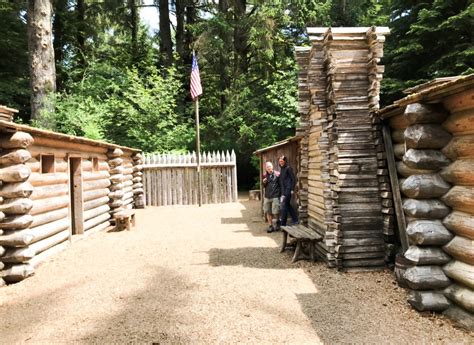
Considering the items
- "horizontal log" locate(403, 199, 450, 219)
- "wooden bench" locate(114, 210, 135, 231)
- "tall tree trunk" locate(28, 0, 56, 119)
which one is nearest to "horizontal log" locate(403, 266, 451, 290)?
"horizontal log" locate(403, 199, 450, 219)

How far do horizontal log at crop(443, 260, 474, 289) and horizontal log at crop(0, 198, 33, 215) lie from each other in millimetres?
7000

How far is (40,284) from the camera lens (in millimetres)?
6660

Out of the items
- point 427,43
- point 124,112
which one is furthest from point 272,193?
point 124,112

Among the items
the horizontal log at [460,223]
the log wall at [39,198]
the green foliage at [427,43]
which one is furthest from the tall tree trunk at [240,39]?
the horizontal log at [460,223]

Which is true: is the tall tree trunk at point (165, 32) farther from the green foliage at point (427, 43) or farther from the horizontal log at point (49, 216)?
the horizontal log at point (49, 216)

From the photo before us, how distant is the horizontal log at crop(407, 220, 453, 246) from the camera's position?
16.8ft

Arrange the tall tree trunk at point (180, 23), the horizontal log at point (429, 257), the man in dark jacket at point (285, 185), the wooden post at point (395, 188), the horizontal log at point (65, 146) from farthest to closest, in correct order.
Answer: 1. the tall tree trunk at point (180, 23)
2. the man in dark jacket at point (285, 185)
3. the horizontal log at point (65, 146)
4. the wooden post at point (395, 188)
5. the horizontal log at point (429, 257)

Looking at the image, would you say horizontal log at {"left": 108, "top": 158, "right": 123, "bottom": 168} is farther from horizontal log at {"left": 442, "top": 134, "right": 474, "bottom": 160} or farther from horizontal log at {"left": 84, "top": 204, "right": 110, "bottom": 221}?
horizontal log at {"left": 442, "top": 134, "right": 474, "bottom": 160}

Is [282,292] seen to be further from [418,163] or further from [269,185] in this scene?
[269,185]

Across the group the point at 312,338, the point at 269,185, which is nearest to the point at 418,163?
the point at 312,338

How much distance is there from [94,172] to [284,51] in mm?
15609

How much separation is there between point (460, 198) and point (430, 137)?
900 millimetres

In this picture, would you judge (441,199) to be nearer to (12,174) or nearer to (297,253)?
(297,253)

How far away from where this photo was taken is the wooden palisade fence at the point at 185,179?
1753 cm
